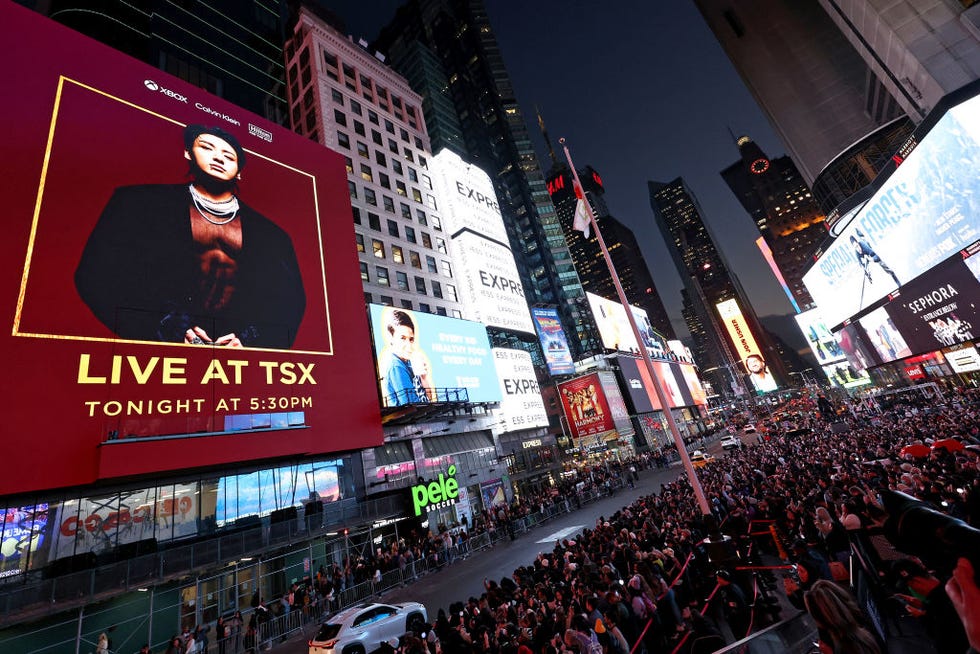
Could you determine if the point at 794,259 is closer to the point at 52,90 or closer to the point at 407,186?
the point at 407,186

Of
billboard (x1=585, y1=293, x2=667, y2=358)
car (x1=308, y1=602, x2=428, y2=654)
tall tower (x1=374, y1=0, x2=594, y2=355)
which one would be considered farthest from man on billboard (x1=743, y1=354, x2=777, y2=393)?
car (x1=308, y1=602, x2=428, y2=654)

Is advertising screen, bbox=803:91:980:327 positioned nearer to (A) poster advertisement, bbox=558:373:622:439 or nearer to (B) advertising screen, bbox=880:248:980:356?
(B) advertising screen, bbox=880:248:980:356

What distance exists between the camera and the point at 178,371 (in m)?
19.3

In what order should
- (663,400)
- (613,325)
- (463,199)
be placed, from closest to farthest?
(663,400) < (463,199) < (613,325)

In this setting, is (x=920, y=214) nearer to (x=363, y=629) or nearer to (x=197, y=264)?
(x=363, y=629)

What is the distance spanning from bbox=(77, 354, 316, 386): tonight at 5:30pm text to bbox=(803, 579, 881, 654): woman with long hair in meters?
22.8

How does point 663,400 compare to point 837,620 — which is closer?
point 837,620

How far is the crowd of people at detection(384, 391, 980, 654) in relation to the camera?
3650mm

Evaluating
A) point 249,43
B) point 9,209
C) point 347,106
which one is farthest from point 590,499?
point 249,43

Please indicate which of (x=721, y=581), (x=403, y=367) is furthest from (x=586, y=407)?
(x=721, y=581)

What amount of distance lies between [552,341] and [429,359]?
22.1 m

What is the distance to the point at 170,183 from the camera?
74.3 feet

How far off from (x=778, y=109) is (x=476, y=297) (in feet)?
149

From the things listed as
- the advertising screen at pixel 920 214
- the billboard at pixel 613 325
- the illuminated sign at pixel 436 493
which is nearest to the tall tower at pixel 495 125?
the billboard at pixel 613 325
